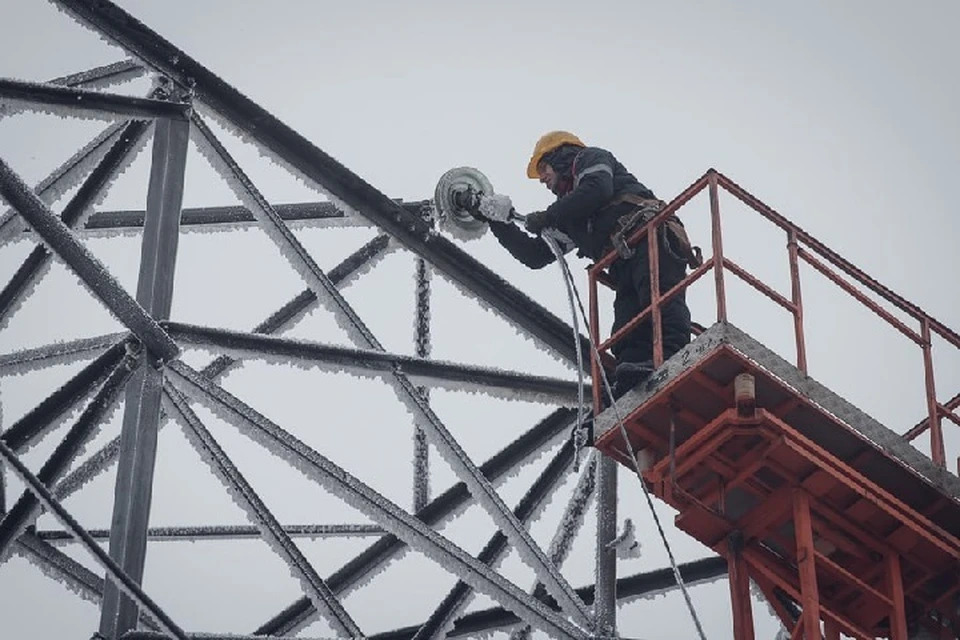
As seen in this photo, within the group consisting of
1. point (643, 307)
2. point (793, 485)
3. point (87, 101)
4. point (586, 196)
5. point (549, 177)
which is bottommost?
point (793, 485)

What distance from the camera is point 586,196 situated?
43.4 ft

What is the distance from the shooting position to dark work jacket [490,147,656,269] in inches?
523

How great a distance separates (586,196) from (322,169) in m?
2.13

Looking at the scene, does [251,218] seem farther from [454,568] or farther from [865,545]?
[865,545]

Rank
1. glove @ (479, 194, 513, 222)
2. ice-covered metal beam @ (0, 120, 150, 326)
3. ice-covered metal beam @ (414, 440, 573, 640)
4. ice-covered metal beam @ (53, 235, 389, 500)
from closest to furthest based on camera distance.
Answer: ice-covered metal beam @ (0, 120, 150, 326), ice-covered metal beam @ (414, 440, 573, 640), ice-covered metal beam @ (53, 235, 389, 500), glove @ (479, 194, 513, 222)

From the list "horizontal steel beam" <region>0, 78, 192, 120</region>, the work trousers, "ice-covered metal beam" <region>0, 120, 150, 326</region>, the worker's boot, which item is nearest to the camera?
"horizontal steel beam" <region>0, 78, 192, 120</region>

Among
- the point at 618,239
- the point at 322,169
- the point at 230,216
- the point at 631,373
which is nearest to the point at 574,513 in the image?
the point at 631,373

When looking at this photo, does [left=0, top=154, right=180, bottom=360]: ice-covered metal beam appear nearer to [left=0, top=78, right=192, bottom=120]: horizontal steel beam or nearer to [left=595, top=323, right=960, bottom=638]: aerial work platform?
[left=0, top=78, right=192, bottom=120]: horizontal steel beam

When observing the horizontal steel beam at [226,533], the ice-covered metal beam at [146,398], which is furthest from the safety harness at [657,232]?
the ice-covered metal beam at [146,398]

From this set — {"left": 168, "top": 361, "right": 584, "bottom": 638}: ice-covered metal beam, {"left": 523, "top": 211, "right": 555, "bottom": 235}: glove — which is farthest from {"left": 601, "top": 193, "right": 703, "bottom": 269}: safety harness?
{"left": 168, "top": 361, "right": 584, "bottom": 638}: ice-covered metal beam

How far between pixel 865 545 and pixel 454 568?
118 inches

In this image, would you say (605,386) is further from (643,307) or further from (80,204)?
(80,204)

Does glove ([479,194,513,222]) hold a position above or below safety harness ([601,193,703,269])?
above

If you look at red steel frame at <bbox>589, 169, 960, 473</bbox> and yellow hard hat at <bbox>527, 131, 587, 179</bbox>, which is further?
yellow hard hat at <bbox>527, 131, 587, 179</bbox>
